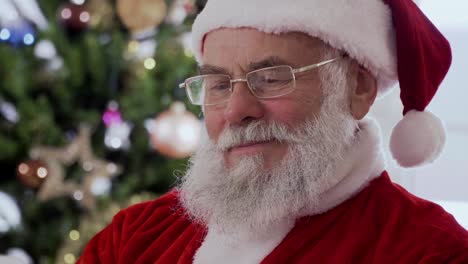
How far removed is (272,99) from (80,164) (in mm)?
1753

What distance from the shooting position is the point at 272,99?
5.55ft

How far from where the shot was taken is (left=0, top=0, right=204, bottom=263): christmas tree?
3172 millimetres

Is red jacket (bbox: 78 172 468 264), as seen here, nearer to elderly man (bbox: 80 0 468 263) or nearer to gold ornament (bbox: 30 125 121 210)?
elderly man (bbox: 80 0 468 263)

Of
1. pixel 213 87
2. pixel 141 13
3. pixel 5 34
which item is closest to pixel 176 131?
pixel 141 13

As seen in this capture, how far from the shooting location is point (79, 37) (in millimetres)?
3330

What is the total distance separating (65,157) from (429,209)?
1.97 m

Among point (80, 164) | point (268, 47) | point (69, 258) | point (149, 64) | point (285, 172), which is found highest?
point (268, 47)

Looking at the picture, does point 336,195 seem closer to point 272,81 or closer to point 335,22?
point 272,81

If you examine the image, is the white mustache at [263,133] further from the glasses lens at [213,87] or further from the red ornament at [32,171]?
the red ornament at [32,171]

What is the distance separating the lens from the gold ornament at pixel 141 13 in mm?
3221

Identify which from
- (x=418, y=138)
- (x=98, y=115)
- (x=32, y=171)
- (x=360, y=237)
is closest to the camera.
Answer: (x=360, y=237)

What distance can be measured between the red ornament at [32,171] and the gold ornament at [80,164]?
0.02m

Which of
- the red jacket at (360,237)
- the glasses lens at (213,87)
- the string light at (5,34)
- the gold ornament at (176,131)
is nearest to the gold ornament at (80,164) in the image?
the gold ornament at (176,131)

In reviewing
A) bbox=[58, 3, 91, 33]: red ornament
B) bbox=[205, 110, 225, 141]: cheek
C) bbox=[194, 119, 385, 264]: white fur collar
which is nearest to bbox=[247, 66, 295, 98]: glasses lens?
bbox=[205, 110, 225, 141]: cheek
